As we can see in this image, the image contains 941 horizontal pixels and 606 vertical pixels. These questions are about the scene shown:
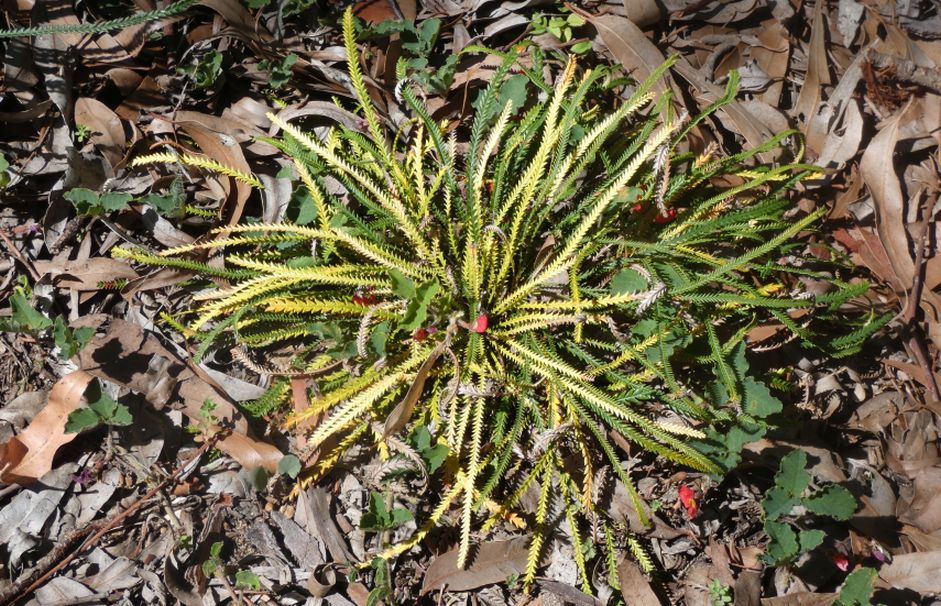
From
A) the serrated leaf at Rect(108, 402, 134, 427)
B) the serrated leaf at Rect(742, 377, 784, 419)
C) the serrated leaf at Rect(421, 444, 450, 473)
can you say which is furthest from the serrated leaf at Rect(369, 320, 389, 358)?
the serrated leaf at Rect(742, 377, 784, 419)

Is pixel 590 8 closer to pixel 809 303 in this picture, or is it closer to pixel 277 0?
pixel 277 0

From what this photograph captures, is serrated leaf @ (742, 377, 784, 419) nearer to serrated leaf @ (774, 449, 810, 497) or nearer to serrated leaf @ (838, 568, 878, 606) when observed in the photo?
serrated leaf @ (774, 449, 810, 497)

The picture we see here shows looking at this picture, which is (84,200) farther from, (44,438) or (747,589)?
(747,589)

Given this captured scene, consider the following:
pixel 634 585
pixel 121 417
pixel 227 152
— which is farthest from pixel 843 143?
pixel 121 417

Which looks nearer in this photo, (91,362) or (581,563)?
(581,563)

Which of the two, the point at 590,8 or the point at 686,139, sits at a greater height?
the point at 590,8

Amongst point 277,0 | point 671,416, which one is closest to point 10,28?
point 277,0

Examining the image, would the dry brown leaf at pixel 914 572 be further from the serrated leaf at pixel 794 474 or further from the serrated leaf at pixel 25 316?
the serrated leaf at pixel 25 316
